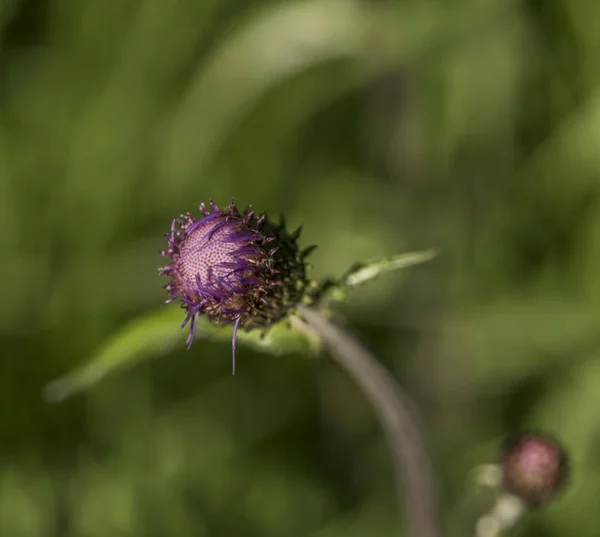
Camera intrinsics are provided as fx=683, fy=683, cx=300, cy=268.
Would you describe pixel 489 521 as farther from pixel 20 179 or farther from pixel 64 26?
pixel 64 26

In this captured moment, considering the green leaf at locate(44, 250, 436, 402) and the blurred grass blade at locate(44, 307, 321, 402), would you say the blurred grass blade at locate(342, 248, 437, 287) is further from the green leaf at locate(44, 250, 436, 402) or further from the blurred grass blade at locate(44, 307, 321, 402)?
the blurred grass blade at locate(44, 307, 321, 402)

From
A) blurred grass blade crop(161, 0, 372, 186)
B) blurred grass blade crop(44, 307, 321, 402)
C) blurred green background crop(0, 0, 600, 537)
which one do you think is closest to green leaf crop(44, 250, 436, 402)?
blurred grass blade crop(44, 307, 321, 402)

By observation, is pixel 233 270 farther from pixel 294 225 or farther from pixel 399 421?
pixel 294 225

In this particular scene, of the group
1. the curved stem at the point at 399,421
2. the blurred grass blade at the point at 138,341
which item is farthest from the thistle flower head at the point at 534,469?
the blurred grass blade at the point at 138,341

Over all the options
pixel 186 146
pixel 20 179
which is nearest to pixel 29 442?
pixel 20 179

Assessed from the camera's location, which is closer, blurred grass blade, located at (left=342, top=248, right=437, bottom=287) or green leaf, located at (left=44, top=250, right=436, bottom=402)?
blurred grass blade, located at (left=342, top=248, right=437, bottom=287)

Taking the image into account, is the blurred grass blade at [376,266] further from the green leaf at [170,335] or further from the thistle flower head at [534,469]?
the thistle flower head at [534,469]
